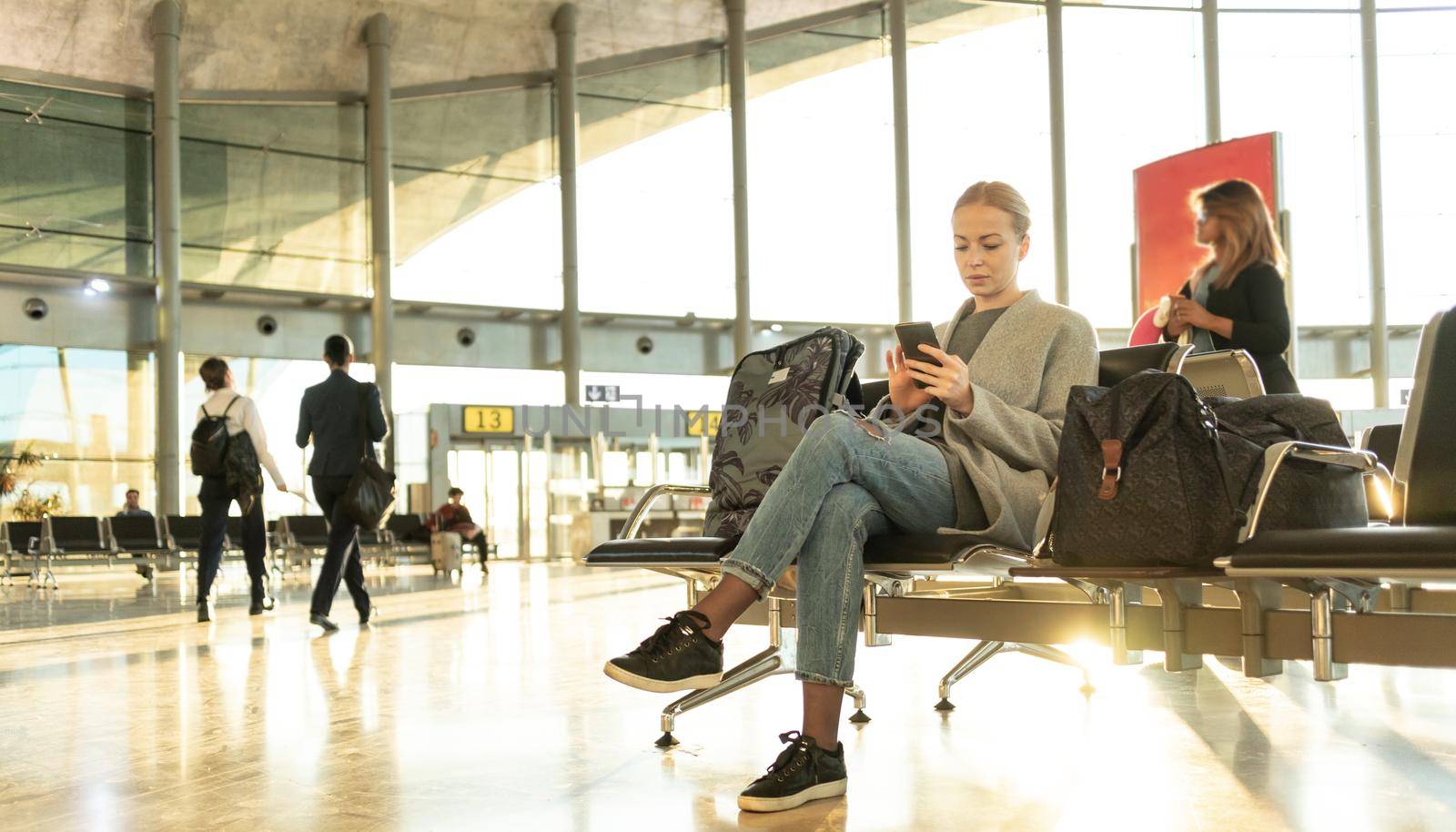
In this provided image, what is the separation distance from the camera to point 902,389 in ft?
8.61

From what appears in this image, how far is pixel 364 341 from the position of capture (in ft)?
65.2

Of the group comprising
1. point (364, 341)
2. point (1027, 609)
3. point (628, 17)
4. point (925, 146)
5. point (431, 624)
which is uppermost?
point (628, 17)

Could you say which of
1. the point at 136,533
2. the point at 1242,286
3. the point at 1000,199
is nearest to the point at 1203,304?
the point at 1242,286

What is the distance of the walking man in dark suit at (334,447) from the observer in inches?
253

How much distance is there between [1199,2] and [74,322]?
1852 centimetres

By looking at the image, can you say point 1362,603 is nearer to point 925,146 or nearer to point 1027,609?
point 1027,609

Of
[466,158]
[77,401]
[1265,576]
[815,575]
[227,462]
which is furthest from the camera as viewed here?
[466,158]

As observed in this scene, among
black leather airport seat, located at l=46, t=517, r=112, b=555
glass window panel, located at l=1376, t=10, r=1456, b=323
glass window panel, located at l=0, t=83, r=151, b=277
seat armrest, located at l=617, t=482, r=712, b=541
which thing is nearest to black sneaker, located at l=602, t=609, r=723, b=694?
seat armrest, located at l=617, t=482, r=712, b=541

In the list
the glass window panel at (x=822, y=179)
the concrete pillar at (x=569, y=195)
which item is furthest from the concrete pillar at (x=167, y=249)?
the glass window panel at (x=822, y=179)

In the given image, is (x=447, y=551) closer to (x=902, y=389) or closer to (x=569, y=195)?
(x=569, y=195)

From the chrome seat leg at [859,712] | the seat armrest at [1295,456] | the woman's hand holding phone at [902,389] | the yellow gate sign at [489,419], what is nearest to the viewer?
the seat armrest at [1295,456]

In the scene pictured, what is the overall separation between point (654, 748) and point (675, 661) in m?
0.72

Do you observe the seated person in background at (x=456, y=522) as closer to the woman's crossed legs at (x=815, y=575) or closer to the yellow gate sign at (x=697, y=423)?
the yellow gate sign at (x=697, y=423)

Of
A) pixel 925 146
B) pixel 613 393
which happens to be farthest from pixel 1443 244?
pixel 613 393
